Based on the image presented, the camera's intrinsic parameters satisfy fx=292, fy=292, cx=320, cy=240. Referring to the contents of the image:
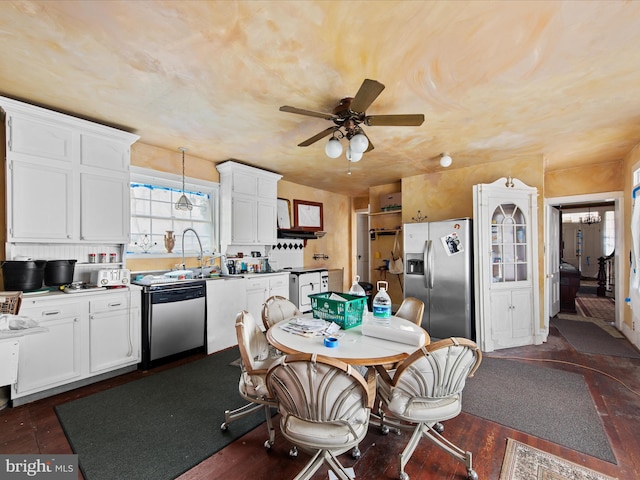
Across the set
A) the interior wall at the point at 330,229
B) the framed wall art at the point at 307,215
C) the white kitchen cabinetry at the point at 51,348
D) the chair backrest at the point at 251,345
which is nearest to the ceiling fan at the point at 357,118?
the chair backrest at the point at 251,345

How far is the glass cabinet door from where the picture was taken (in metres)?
4.08

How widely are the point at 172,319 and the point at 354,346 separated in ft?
Result: 8.17

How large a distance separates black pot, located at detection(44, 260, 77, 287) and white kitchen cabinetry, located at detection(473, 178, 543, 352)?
15.7ft

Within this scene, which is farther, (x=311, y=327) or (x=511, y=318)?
(x=511, y=318)

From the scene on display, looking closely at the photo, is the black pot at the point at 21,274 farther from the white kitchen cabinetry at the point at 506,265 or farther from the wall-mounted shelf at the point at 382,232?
the wall-mounted shelf at the point at 382,232

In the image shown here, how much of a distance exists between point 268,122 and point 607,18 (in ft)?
8.39

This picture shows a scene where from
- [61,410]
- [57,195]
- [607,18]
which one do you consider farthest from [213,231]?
[607,18]

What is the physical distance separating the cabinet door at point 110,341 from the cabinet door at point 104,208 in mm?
817

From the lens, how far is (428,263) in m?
4.31

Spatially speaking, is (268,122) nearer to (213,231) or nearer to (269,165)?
(269,165)

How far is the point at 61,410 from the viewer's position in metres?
2.42

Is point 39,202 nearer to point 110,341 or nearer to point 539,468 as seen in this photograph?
point 110,341

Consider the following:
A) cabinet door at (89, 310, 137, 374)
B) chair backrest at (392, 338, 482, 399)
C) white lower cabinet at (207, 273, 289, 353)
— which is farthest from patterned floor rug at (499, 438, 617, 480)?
cabinet door at (89, 310, 137, 374)

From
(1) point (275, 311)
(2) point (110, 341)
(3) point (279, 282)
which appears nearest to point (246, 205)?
(3) point (279, 282)
